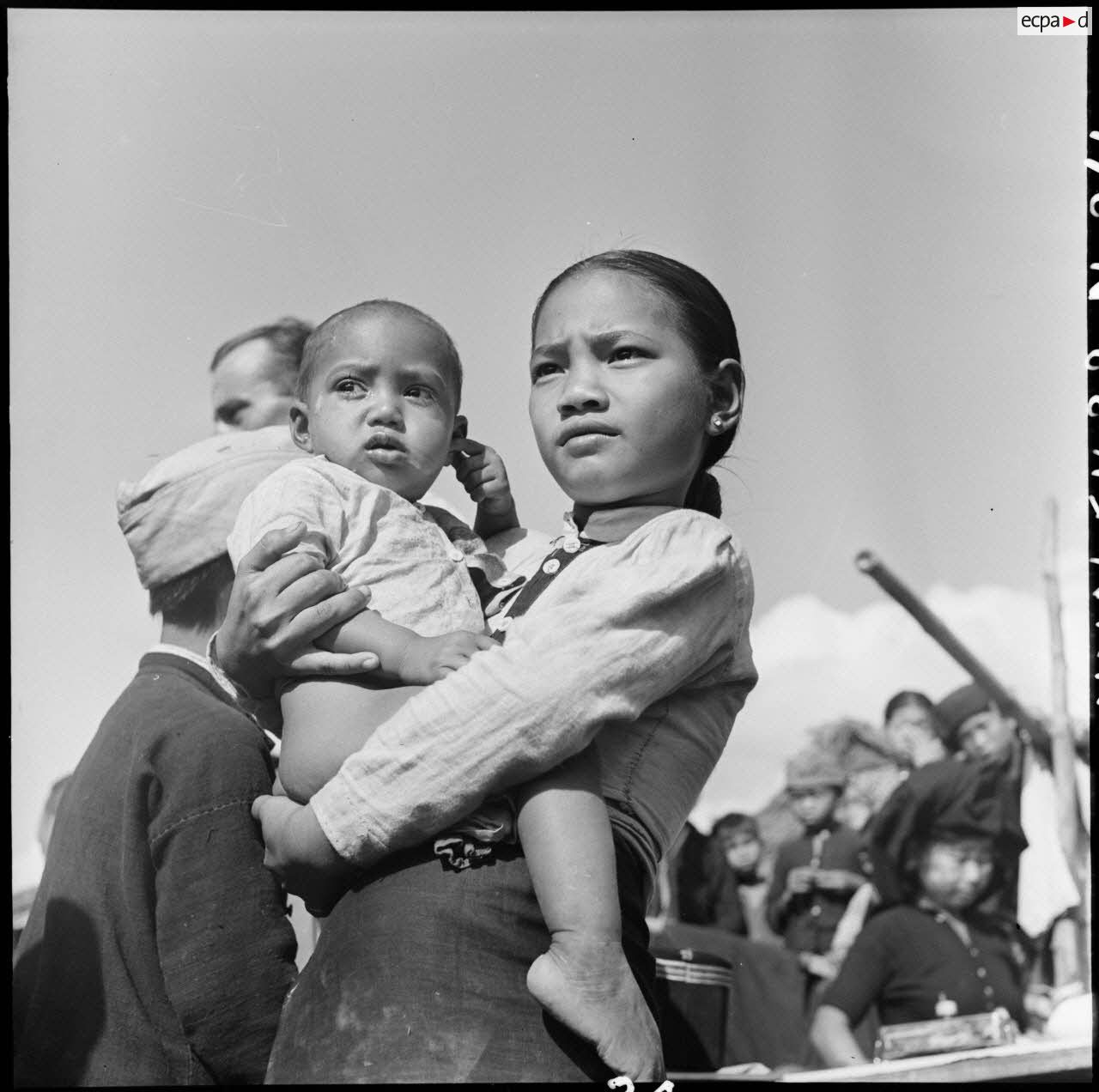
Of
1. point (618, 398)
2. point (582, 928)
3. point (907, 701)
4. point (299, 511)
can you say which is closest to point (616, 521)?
point (618, 398)

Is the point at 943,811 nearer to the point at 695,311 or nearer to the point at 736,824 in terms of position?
the point at 736,824

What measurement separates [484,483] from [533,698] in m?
0.53

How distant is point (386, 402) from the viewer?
7.13 feet

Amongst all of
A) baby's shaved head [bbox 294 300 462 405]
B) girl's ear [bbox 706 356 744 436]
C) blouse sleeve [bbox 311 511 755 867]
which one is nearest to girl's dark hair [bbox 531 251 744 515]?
girl's ear [bbox 706 356 744 436]

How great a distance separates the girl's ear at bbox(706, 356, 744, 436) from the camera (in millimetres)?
2180

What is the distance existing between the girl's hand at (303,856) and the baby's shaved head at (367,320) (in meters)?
0.53

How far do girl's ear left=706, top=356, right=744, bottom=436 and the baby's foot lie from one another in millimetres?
653

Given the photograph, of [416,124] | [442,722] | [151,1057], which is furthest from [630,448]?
[151,1057]

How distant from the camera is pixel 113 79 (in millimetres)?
2461

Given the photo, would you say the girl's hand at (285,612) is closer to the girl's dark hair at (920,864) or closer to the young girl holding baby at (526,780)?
the young girl holding baby at (526,780)

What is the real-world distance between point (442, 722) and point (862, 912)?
215 cm

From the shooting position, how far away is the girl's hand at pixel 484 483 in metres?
2.33

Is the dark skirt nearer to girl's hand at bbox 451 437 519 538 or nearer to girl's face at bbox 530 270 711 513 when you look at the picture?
girl's face at bbox 530 270 711 513

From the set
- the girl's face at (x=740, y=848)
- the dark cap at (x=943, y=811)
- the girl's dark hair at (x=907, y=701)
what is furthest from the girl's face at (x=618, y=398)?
the girl's face at (x=740, y=848)
